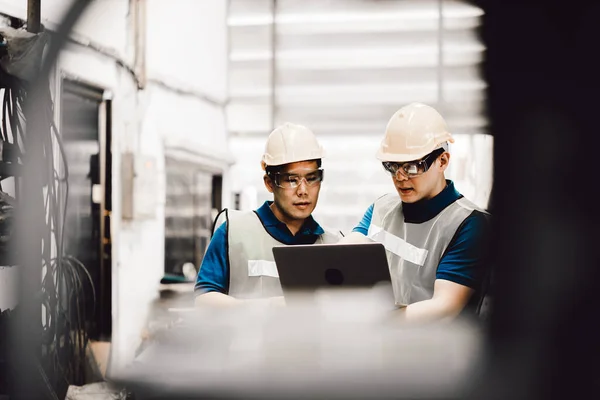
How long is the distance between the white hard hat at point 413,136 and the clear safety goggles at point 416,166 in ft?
0.07

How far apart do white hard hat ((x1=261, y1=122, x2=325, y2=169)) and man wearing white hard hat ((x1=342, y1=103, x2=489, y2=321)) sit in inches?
10.4

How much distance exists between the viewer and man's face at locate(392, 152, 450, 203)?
6.83ft

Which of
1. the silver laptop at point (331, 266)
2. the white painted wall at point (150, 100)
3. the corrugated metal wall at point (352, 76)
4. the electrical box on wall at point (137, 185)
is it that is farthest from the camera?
the corrugated metal wall at point (352, 76)

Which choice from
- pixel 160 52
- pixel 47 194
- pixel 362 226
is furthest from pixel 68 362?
pixel 160 52

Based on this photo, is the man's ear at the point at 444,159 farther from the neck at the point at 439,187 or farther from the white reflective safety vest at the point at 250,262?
the white reflective safety vest at the point at 250,262

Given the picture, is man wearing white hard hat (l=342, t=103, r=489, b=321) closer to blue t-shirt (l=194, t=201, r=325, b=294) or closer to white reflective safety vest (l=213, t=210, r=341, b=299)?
blue t-shirt (l=194, t=201, r=325, b=294)

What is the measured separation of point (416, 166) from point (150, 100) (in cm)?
207

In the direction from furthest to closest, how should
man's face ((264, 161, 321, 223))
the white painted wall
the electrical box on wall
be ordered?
1. the electrical box on wall
2. the white painted wall
3. man's face ((264, 161, 321, 223))

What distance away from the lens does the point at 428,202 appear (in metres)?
2.17

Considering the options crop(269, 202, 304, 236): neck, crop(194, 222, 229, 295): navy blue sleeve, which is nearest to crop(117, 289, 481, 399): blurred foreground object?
crop(194, 222, 229, 295): navy blue sleeve

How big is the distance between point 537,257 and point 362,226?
2.02ft

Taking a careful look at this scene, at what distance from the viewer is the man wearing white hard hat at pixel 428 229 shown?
1975mm

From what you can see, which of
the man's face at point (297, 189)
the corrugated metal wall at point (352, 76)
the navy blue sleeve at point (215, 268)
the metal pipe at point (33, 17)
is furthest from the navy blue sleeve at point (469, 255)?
the metal pipe at point (33, 17)

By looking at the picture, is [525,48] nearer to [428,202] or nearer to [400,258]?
[428,202]
